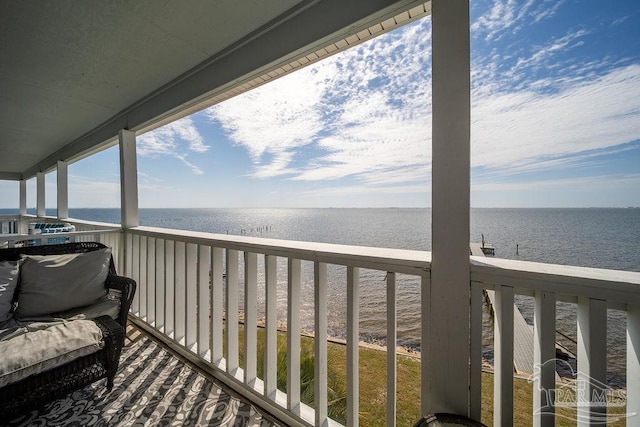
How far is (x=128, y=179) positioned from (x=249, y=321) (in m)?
2.69

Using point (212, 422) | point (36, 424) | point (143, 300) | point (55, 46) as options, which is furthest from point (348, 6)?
point (143, 300)

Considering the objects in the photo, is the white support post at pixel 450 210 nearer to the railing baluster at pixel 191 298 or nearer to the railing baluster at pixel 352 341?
the railing baluster at pixel 352 341

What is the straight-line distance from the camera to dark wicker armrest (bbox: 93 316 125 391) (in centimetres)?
173

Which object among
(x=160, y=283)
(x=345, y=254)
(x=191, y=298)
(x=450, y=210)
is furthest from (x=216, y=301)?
(x=450, y=210)

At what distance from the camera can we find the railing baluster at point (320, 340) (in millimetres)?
1487

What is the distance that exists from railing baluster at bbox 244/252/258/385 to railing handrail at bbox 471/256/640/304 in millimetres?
1387

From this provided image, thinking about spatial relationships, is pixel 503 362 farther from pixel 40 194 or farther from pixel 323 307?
pixel 40 194

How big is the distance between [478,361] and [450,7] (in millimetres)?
1511

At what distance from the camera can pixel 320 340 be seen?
1.51m

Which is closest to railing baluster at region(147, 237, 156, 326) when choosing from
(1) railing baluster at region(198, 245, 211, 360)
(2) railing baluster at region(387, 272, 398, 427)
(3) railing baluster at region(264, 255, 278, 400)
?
(1) railing baluster at region(198, 245, 211, 360)

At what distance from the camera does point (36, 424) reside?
5.18ft

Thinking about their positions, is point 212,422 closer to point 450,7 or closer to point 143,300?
point 143,300

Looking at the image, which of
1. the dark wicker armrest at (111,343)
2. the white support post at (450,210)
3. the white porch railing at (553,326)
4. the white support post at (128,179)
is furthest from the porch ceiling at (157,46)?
the dark wicker armrest at (111,343)

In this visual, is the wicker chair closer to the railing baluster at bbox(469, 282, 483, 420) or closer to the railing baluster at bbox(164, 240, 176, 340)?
the railing baluster at bbox(164, 240, 176, 340)
